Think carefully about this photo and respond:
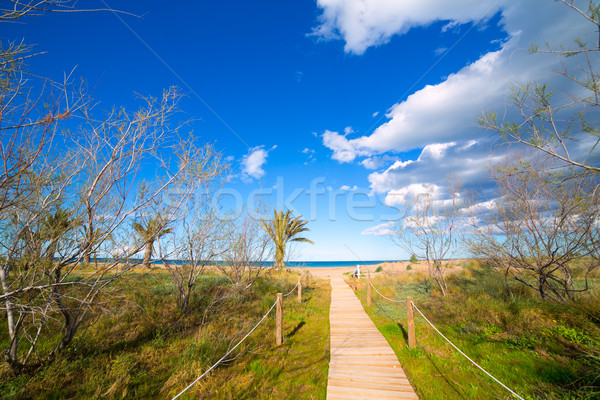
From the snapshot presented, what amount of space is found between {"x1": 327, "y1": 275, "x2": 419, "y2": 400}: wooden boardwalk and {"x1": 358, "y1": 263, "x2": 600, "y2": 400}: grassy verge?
27 cm

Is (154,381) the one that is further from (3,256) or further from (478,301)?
(478,301)

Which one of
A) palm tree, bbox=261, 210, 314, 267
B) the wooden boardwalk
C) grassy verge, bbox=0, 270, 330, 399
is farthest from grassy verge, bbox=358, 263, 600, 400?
palm tree, bbox=261, 210, 314, 267

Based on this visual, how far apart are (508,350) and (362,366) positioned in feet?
9.75

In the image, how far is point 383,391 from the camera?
12.8 ft

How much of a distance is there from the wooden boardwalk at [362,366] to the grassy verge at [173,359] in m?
0.28

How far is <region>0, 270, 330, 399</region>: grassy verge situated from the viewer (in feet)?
11.8

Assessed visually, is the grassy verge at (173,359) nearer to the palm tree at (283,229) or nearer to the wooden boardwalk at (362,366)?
the wooden boardwalk at (362,366)

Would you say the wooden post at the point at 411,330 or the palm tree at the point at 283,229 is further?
the palm tree at the point at 283,229

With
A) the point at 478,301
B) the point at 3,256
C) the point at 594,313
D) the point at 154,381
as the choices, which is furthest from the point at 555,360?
→ the point at 3,256

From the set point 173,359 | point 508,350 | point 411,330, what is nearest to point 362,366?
point 411,330

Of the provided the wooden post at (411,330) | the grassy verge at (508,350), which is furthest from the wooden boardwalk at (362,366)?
the wooden post at (411,330)

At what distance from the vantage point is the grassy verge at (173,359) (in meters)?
3.58

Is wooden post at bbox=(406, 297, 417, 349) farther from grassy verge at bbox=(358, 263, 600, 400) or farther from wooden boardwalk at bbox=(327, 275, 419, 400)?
wooden boardwalk at bbox=(327, 275, 419, 400)

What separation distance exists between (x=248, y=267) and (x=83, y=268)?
19.0ft
